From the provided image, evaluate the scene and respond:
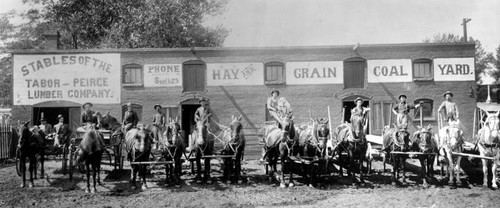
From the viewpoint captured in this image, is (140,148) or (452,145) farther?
(452,145)

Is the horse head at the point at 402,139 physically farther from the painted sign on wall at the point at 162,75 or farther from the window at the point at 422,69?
the painted sign on wall at the point at 162,75

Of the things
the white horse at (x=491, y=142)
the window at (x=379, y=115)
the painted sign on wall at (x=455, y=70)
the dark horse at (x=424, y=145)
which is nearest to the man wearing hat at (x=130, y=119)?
the dark horse at (x=424, y=145)

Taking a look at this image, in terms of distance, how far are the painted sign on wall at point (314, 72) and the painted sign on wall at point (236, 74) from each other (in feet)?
5.27

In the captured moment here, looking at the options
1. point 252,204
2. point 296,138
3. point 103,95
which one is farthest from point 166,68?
point 252,204

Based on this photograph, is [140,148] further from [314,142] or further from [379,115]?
[379,115]

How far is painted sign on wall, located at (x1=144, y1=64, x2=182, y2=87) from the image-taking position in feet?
83.6

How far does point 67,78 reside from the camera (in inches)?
1000

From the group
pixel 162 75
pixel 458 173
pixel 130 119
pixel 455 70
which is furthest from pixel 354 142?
pixel 162 75

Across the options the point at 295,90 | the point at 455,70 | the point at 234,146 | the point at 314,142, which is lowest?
the point at 234,146

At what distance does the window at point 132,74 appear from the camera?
25578 millimetres

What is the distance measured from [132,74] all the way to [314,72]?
9755 mm

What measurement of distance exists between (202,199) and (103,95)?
14.2 m

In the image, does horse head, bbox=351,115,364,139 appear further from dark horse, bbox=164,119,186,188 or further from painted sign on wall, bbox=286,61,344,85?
painted sign on wall, bbox=286,61,344,85

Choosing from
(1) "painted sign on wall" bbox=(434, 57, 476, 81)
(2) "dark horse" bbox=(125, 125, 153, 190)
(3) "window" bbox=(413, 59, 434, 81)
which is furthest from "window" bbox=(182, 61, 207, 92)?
(1) "painted sign on wall" bbox=(434, 57, 476, 81)
